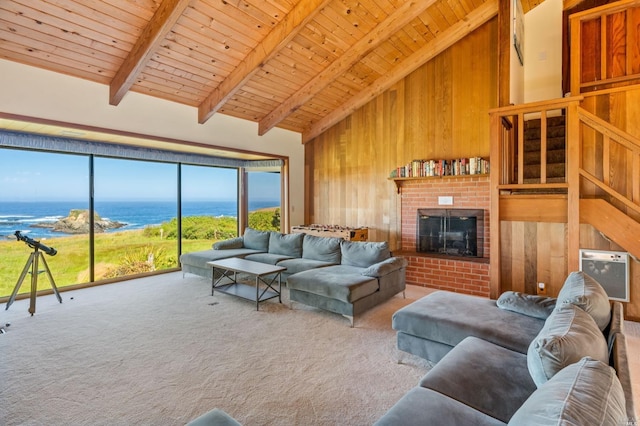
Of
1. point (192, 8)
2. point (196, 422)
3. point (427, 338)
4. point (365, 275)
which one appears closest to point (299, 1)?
point (192, 8)

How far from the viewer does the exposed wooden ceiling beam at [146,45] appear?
329 cm

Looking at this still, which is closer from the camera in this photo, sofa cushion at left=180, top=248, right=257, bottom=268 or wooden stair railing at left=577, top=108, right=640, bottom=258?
wooden stair railing at left=577, top=108, right=640, bottom=258

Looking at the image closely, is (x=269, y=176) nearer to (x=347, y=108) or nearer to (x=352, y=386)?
(x=347, y=108)

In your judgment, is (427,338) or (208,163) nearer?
(427,338)

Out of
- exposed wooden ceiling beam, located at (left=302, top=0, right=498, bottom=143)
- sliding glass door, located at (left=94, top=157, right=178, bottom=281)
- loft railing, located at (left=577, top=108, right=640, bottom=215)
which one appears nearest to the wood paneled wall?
exposed wooden ceiling beam, located at (left=302, top=0, right=498, bottom=143)

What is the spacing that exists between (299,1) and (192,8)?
4.05ft

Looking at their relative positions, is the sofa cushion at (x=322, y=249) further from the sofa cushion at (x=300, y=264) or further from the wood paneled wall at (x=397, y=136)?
the wood paneled wall at (x=397, y=136)

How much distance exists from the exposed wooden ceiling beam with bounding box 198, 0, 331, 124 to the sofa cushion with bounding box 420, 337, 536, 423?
12.2 ft

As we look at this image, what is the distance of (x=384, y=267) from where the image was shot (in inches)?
151

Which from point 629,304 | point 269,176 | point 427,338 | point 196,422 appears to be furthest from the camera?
point 269,176

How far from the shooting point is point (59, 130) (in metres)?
4.27

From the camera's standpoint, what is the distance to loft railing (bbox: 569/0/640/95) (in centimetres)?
357

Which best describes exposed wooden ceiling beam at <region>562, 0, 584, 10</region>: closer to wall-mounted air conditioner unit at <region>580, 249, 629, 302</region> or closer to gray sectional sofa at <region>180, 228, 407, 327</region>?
wall-mounted air conditioner unit at <region>580, 249, 629, 302</region>

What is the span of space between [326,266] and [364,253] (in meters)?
0.58
